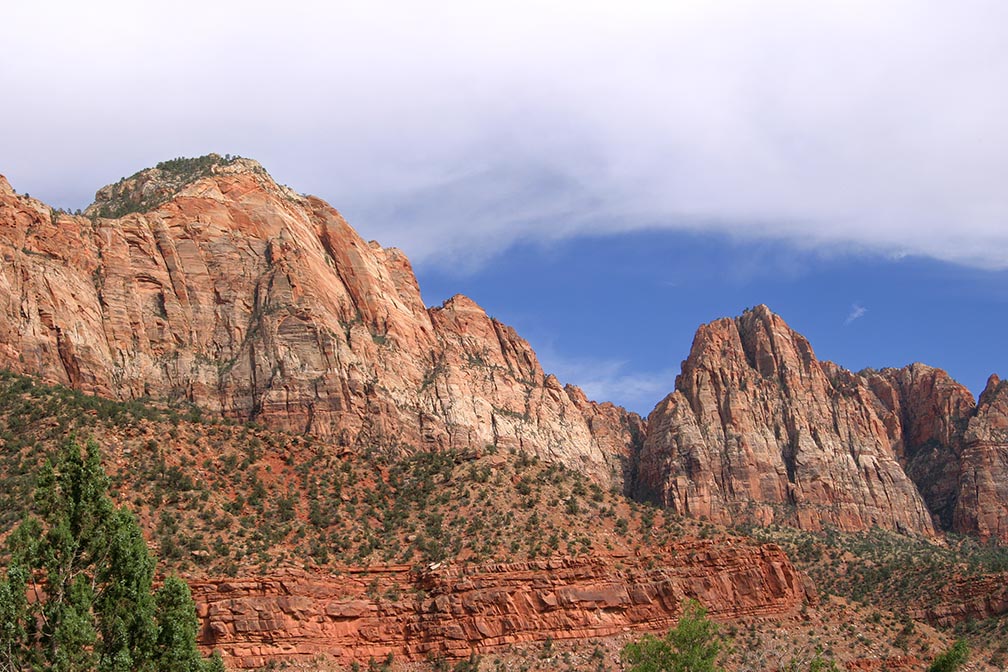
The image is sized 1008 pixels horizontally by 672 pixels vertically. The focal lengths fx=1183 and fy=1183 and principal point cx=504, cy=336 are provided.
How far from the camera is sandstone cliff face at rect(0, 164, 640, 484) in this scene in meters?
92.2

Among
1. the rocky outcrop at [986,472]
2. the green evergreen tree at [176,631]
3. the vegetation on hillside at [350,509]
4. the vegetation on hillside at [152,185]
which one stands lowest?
the green evergreen tree at [176,631]

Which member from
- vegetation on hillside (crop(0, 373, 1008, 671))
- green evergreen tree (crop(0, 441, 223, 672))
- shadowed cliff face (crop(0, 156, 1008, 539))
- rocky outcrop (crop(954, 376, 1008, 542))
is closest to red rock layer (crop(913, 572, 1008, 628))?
vegetation on hillside (crop(0, 373, 1008, 671))

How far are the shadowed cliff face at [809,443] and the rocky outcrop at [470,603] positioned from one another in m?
60.7

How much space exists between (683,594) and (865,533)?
228 feet

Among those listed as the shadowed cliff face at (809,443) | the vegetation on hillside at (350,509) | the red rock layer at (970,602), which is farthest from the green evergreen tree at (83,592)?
the shadowed cliff face at (809,443)

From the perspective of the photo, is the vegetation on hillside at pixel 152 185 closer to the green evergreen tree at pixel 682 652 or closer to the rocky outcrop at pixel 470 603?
the rocky outcrop at pixel 470 603

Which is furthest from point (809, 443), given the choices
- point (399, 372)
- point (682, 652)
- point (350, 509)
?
point (682, 652)

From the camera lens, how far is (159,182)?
11700cm

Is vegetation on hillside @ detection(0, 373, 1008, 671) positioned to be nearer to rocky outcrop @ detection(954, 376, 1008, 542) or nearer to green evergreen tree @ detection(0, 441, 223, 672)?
green evergreen tree @ detection(0, 441, 223, 672)

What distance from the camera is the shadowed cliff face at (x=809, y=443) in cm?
14425

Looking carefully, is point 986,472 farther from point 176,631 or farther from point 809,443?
point 176,631

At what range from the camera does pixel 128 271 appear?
101 m

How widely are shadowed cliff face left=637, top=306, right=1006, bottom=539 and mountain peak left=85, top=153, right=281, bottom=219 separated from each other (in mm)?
64763

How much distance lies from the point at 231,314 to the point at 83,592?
66.5 m
